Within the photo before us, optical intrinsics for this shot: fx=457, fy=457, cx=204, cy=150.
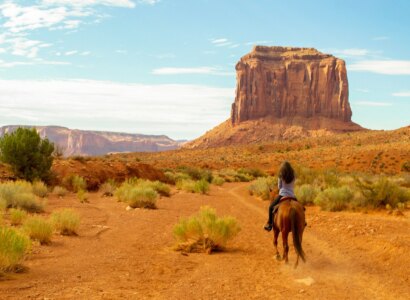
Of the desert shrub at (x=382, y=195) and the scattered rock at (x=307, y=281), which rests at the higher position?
the desert shrub at (x=382, y=195)

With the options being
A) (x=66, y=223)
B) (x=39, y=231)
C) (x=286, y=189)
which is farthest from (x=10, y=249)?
(x=286, y=189)

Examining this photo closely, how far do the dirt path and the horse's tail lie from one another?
38 cm

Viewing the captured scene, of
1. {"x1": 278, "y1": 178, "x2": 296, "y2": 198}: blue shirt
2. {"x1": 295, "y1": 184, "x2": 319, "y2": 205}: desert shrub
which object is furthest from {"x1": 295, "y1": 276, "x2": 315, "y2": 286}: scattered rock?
{"x1": 295, "y1": 184, "x2": 319, "y2": 205}: desert shrub

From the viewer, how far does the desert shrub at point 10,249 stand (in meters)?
7.26

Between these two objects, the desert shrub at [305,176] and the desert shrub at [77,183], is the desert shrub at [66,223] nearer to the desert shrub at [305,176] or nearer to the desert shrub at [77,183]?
the desert shrub at [77,183]

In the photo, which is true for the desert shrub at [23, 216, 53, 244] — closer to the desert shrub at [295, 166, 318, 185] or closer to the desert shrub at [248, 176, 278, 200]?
the desert shrub at [248, 176, 278, 200]

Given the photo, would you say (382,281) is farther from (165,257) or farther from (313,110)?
(313,110)

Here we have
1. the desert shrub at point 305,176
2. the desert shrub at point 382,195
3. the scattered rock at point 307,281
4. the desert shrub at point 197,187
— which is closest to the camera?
the scattered rock at point 307,281

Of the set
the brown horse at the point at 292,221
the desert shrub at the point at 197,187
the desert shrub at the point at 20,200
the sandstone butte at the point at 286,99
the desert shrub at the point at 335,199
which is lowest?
the desert shrub at the point at 197,187

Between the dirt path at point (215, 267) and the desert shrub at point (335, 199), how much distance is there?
4.34 meters

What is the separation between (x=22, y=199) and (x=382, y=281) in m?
12.2

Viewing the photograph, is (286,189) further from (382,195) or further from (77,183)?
Answer: (77,183)

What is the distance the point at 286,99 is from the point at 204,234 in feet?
466

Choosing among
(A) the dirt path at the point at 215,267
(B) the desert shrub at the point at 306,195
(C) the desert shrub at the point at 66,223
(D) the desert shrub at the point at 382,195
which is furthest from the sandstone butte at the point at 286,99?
(C) the desert shrub at the point at 66,223
